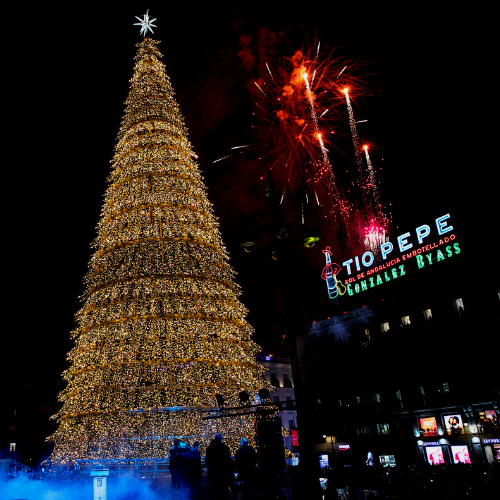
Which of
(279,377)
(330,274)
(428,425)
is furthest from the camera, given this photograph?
(279,377)

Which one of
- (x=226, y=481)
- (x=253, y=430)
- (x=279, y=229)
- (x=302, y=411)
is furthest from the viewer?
(x=253, y=430)

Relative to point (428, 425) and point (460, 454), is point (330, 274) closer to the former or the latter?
point (428, 425)

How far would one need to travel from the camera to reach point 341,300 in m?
44.0

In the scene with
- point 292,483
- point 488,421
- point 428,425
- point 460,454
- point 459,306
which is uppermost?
point 459,306

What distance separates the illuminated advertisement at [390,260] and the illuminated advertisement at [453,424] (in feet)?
38.1

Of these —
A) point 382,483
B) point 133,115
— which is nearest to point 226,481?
point 382,483

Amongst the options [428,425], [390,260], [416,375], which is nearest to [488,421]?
[428,425]

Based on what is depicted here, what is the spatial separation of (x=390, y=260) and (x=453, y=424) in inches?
558

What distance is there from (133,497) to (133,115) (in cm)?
1683

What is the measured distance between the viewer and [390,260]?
3869 cm

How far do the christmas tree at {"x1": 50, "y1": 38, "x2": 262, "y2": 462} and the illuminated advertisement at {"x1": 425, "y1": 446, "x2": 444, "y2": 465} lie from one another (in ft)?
64.4

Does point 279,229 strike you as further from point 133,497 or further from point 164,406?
point 164,406

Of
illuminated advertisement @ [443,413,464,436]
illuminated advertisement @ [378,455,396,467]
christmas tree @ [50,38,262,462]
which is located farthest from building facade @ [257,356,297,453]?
christmas tree @ [50,38,262,462]

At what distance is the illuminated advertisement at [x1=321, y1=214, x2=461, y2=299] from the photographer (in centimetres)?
3466
